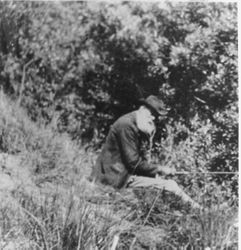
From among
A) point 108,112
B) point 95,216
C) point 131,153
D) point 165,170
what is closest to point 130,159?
point 131,153

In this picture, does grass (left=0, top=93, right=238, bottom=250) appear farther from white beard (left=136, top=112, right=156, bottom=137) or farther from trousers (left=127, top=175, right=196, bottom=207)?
white beard (left=136, top=112, right=156, bottom=137)

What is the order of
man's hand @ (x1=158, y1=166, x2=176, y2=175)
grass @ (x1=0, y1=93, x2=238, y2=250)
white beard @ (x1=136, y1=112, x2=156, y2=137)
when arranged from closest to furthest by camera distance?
grass @ (x1=0, y1=93, x2=238, y2=250), man's hand @ (x1=158, y1=166, x2=176, y2=175), white beard @ (x1=136, y1=112, x2=156, y2=137)

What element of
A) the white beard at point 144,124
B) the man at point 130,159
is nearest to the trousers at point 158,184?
the man at point 130,159

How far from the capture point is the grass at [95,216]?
11.8ft

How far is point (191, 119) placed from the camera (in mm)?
6180

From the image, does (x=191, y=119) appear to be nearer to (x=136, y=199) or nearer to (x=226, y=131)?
(x=226, y=131)

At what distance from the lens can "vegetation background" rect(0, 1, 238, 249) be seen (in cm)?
388

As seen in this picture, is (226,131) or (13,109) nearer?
(226,131)

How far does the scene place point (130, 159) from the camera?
5301 millimetres

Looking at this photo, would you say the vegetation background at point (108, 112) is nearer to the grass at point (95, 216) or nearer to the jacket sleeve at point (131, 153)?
the grass at point (95, 216)

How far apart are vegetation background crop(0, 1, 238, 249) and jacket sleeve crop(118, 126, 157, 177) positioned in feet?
1.26

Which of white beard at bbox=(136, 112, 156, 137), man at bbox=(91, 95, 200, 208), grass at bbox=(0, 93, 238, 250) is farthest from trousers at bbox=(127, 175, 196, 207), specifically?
white beard at bbox=(136, 112, 156, 137)

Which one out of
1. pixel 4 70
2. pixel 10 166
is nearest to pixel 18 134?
pixel 10 166

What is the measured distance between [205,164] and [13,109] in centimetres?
233
